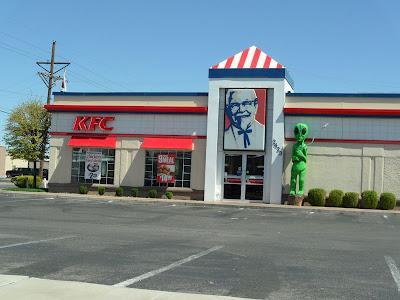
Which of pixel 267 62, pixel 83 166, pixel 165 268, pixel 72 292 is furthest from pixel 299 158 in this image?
pixel 72 292

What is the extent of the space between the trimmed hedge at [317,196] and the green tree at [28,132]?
18590 millimetres

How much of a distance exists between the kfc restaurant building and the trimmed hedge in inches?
32.6

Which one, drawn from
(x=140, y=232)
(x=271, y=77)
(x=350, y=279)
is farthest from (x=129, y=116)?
(x=350, y=279)

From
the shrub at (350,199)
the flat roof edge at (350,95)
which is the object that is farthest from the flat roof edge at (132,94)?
the shrub at (350,199)

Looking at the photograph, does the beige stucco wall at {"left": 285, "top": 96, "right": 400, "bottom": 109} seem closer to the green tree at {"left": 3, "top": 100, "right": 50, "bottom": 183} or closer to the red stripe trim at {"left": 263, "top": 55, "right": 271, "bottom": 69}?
the red stripe trim at {"left": 263, "top": 55, "right": 271, "bottom": 69}

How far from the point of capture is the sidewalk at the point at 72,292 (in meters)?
6.76

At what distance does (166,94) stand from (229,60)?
380cm

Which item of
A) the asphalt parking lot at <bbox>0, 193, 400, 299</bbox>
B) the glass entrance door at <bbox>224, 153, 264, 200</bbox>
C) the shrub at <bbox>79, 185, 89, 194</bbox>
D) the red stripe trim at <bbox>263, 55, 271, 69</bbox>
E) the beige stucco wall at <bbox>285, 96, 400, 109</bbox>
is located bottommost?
the asphalt parking lot at <bbox>0, 193, 400, 299</bbox>

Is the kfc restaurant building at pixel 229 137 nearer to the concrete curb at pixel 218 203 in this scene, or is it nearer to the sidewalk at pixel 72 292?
the concrete curb at pixel 218 203

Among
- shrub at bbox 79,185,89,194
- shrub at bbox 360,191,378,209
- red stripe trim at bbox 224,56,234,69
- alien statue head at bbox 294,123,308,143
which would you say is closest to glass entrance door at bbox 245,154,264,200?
alien statue head at bbox 294,123,308,143

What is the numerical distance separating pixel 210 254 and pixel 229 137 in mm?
18021

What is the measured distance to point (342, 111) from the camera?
2688cm

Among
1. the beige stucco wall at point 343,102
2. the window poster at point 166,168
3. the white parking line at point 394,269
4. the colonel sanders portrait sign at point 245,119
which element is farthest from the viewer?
the window poster at point 166,168

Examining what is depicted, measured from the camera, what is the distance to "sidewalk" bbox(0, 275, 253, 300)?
6.76 m
